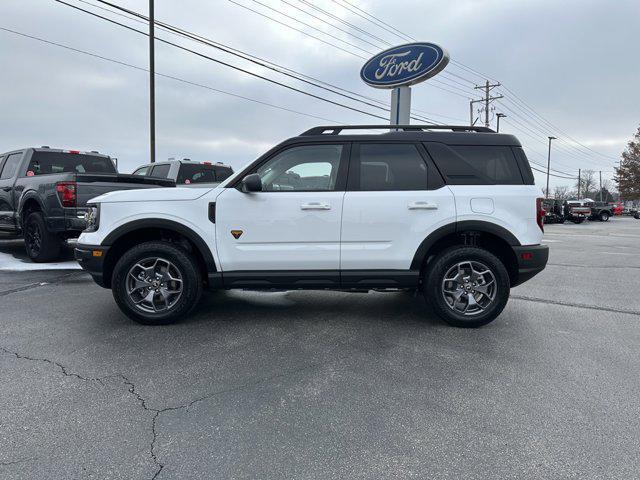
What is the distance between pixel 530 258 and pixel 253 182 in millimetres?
2830

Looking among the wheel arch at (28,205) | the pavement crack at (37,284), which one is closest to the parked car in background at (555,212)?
the pavement crack at (37,284)

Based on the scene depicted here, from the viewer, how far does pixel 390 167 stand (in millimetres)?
4312

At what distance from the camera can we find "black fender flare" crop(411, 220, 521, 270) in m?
4.20

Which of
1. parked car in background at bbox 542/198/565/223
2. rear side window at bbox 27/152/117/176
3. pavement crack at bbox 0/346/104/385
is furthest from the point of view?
parked car in background at bbox 542/198/565/223

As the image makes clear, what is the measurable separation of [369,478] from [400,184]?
2.83 m

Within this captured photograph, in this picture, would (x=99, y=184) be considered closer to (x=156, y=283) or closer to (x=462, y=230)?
(x=156, y=283)

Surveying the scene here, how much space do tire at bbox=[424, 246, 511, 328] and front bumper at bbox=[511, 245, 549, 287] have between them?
185 millimetres

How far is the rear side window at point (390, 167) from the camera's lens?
4.26m

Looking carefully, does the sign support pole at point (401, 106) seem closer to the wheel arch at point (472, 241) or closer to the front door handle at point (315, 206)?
the wheel arch at point (472, 241)

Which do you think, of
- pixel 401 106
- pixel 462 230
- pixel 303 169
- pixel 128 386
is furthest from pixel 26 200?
pixel 401 106

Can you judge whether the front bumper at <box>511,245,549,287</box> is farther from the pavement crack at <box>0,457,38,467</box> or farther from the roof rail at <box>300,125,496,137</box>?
the pavement crack at <box>0,457,38,467</box>

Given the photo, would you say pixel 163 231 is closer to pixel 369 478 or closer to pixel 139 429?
pixel 139 429

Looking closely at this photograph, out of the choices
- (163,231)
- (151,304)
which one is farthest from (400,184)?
(151,304)

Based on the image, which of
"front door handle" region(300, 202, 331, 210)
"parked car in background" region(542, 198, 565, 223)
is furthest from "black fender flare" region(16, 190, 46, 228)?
"parked car in background" region(542, 198, 565, 223)
